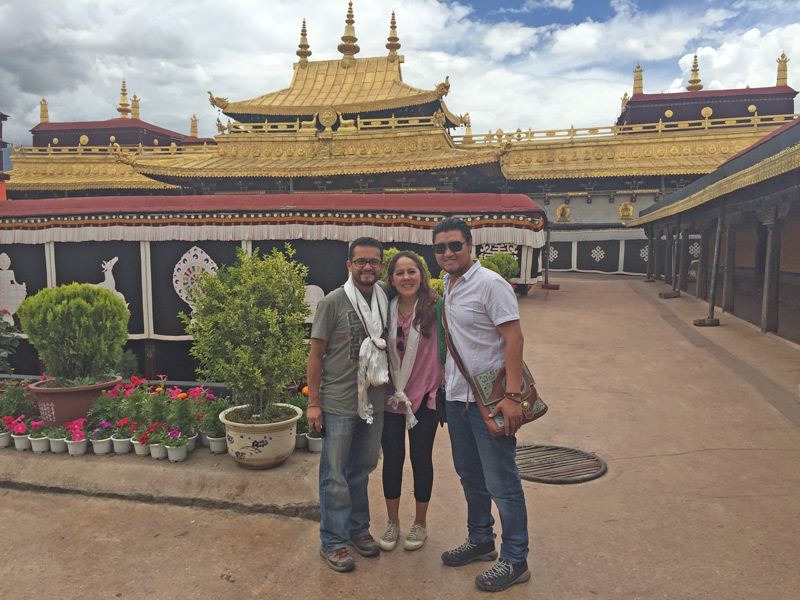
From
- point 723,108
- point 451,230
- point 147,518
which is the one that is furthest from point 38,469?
point 723,108

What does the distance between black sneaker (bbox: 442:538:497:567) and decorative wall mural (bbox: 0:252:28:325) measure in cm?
975

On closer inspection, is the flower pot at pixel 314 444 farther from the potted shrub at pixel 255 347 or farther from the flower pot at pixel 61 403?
the flower pot at pixel 61 403

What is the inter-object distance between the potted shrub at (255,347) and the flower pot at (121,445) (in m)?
1.01

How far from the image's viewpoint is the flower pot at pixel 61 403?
5.64 meters

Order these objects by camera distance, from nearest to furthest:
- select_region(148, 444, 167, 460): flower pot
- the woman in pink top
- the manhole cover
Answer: the woman in pink top → the manhole cover → select_region(148, 444, 167, 460): flower pot

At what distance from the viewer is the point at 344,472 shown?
357 centimetres

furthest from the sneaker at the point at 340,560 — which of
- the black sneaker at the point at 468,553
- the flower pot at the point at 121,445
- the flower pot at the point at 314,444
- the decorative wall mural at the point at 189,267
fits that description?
the decorative wall mural at the point at 189,267

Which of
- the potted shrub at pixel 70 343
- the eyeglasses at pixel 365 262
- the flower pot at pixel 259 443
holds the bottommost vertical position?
the flower pot at pixel 259 443

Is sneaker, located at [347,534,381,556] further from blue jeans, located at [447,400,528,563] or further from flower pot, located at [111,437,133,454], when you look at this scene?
flower pot, located at [111,437,133,454]

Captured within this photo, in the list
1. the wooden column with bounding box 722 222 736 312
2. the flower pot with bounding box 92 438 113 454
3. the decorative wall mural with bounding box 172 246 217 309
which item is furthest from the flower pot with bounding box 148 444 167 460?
the wooden column with bounding box 722 222 736 312

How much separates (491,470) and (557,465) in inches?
87.5

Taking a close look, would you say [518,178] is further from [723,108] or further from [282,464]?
[282,464]

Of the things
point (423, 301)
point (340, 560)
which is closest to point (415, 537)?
point (340, 560)

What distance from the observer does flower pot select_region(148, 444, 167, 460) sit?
16.5 feet
